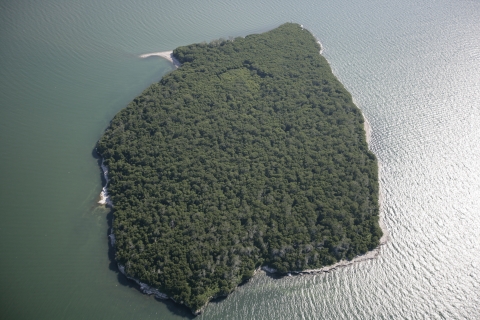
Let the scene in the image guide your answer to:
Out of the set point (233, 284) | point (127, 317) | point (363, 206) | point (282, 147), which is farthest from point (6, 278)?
point (363, 206)

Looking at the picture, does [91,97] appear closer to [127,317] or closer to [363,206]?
[127,317]

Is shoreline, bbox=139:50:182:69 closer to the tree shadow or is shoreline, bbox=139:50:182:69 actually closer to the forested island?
the forested island

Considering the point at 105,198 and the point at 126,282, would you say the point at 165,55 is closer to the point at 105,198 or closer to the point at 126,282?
the point at 105,198

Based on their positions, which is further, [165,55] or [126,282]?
[165,55]

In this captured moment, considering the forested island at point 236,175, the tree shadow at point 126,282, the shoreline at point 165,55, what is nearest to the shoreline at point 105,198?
the forested island at point 236,175

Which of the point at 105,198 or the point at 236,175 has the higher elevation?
the point at 105,198

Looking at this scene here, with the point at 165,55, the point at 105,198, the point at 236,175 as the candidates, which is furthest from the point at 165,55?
the point at 105,198

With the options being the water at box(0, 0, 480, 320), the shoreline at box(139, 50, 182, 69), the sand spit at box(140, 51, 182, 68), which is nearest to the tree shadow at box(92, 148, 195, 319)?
the water at box(0, 0, 480, 320)

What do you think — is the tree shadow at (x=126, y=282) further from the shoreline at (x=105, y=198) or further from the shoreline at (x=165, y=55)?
the shoreline at (x=165, y=55)
